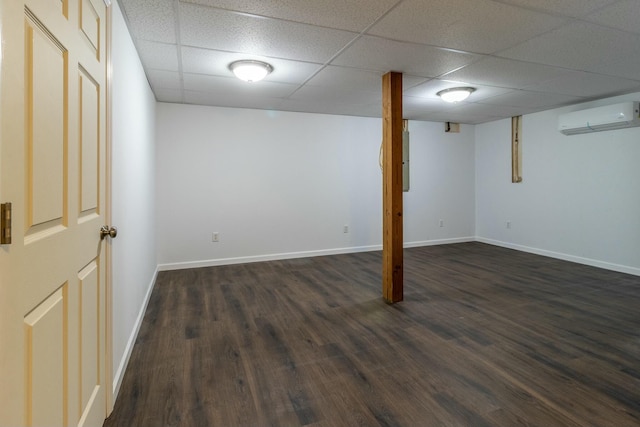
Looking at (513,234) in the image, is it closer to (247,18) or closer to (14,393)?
(247,18)

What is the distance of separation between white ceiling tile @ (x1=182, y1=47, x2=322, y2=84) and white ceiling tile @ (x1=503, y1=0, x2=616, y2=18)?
5.58 feet

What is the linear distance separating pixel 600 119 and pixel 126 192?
5.40m

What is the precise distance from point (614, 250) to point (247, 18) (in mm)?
5226

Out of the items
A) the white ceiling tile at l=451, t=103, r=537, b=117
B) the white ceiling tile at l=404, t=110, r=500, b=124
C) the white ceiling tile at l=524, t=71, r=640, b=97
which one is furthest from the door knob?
the white ceiling tile at l=404, t=110, r=500, b=124

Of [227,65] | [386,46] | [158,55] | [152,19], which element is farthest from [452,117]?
[152,19]

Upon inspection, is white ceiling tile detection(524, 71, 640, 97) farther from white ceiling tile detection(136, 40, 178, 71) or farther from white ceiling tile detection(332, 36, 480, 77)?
white ceiling tile detection(136, 40, 178, 71)

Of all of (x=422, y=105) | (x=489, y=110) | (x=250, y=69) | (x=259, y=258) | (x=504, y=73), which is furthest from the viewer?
(x=489, y=110)

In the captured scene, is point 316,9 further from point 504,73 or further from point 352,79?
point 504,73

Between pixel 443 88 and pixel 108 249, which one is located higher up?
pixel 443 88

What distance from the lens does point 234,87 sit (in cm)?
387

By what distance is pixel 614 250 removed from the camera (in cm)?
447

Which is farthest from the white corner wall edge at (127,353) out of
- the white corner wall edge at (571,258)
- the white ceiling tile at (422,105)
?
the white corner wall edge at (571,258)

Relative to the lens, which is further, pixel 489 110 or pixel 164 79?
pixel 489 110

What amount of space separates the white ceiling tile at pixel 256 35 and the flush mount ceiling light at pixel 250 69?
20 cm
